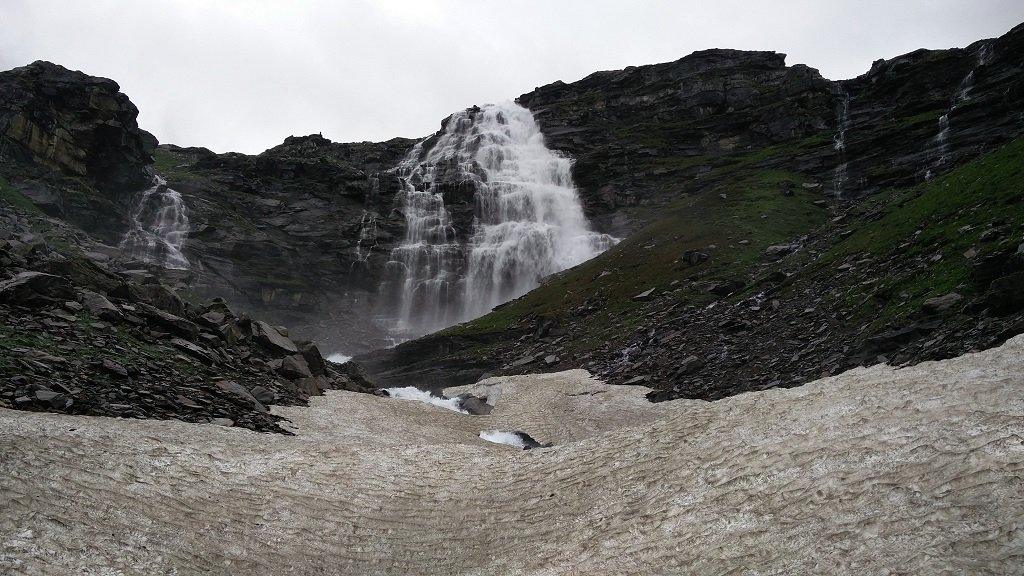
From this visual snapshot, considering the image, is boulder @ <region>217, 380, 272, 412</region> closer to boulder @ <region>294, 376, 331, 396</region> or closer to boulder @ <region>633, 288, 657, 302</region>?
boulder @ <region>294, 376, 331, 396</region>

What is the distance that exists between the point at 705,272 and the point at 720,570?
154 ft

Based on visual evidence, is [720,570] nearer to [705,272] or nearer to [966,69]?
[705,272]

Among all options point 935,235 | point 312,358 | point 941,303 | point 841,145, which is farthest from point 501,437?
point 841,145

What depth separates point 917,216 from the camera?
39.2m

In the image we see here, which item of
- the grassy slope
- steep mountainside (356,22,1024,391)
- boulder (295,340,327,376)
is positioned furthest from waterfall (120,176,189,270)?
boulder (295,340,327,376)

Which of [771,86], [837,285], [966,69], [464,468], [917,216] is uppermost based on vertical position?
[771,86]

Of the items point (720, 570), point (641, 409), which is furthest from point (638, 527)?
point (641, 409)

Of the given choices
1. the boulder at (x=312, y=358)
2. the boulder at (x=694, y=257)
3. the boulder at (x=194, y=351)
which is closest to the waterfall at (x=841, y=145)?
the boulder at (x=694, y=257)

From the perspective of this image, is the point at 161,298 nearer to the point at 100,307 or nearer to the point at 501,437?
the point at 100,307

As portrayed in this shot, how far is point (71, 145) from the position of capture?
8812cm

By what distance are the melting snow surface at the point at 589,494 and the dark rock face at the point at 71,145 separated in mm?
85820

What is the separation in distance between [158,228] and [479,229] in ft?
164

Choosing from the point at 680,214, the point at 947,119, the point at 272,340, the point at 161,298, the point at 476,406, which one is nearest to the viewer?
the point at 161,298

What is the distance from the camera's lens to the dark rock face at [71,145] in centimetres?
8312
